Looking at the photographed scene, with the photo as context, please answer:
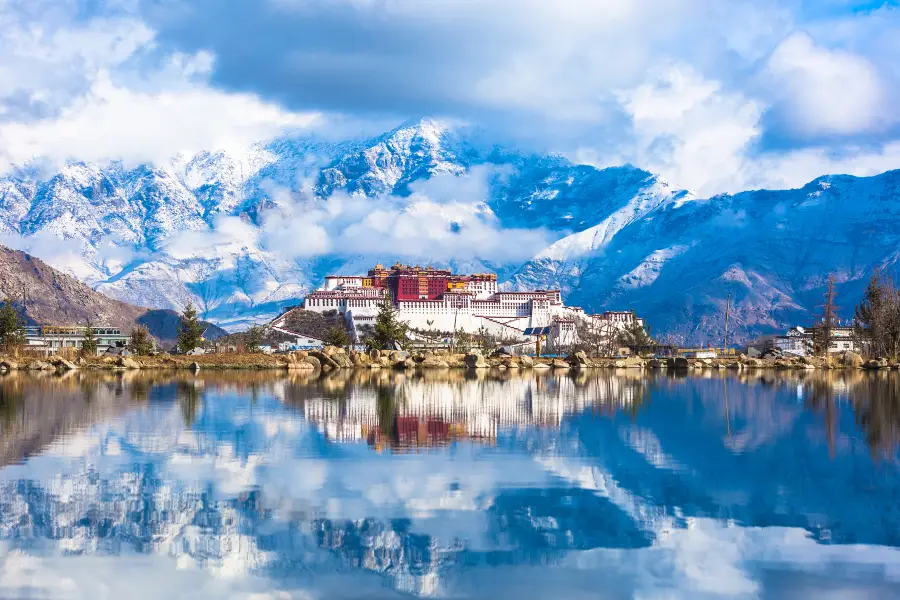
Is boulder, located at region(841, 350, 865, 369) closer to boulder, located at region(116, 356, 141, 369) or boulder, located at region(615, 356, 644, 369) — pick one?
boulder, located at region(615, 356, 644, 369)

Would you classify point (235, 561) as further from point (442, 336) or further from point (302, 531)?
point (442, 336)

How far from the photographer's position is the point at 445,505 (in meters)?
19.6

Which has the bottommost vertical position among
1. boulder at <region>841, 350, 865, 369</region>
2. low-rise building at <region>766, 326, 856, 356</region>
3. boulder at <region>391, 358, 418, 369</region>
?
boulder at <region>391, 358, 418, 369</region>

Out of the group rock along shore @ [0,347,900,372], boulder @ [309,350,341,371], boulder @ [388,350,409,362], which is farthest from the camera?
boulder @ [388,350,409,362]

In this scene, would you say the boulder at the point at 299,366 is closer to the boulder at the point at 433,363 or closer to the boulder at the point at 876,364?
the boulder at the point at 433,363

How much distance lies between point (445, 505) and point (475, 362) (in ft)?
236

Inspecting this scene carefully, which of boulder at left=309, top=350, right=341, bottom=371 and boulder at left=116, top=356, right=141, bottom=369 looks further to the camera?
boulder at left=309, top=350, right=341, bottom=371

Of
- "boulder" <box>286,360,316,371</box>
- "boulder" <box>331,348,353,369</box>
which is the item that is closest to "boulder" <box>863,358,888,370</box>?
"boulder" <box>331,348,353,369</box>

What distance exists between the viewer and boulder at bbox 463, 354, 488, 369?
300 feet

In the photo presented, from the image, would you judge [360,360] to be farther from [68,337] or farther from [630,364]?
[68,337]

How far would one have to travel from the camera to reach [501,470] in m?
23.8

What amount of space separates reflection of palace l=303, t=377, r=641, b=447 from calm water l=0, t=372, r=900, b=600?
0.28 m

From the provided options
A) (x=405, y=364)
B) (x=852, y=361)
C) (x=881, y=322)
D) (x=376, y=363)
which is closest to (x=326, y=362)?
(x=376, y=363)

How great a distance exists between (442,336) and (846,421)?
15125 cm
